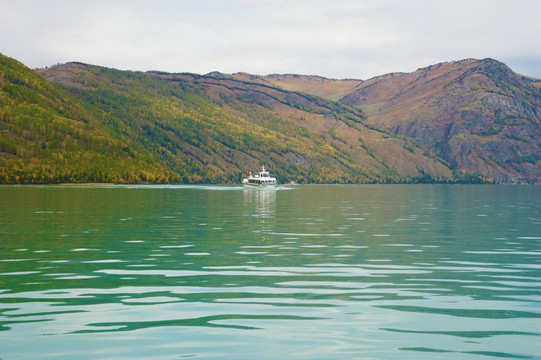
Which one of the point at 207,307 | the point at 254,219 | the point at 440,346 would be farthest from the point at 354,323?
the point at 254,219

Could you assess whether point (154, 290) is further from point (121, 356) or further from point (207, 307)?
point (121, 356)

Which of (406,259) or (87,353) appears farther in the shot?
(406,259)

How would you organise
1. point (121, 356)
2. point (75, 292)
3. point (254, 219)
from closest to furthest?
point (121, 356) → point (75, 292) → point (254, 219)

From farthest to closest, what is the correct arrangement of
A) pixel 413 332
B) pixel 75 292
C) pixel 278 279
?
pixel 278 279 < pixel 75 292 < pixel 413 332

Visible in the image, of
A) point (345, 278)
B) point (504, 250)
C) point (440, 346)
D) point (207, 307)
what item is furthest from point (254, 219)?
point (440, 346)

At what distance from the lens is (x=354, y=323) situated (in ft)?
79.2

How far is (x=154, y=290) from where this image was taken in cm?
3081

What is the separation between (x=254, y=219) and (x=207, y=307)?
5555 cm

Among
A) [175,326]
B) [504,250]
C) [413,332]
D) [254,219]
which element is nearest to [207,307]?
[175,326]

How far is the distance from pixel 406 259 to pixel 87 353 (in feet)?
87.6

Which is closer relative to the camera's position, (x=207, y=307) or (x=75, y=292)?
(x=207, y=307)

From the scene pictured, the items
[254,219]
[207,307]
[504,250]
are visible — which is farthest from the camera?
[254,219]

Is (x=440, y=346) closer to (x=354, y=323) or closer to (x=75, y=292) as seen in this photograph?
(x=354, y=323)

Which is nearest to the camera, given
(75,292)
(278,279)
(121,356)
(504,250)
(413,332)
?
(121,356)
